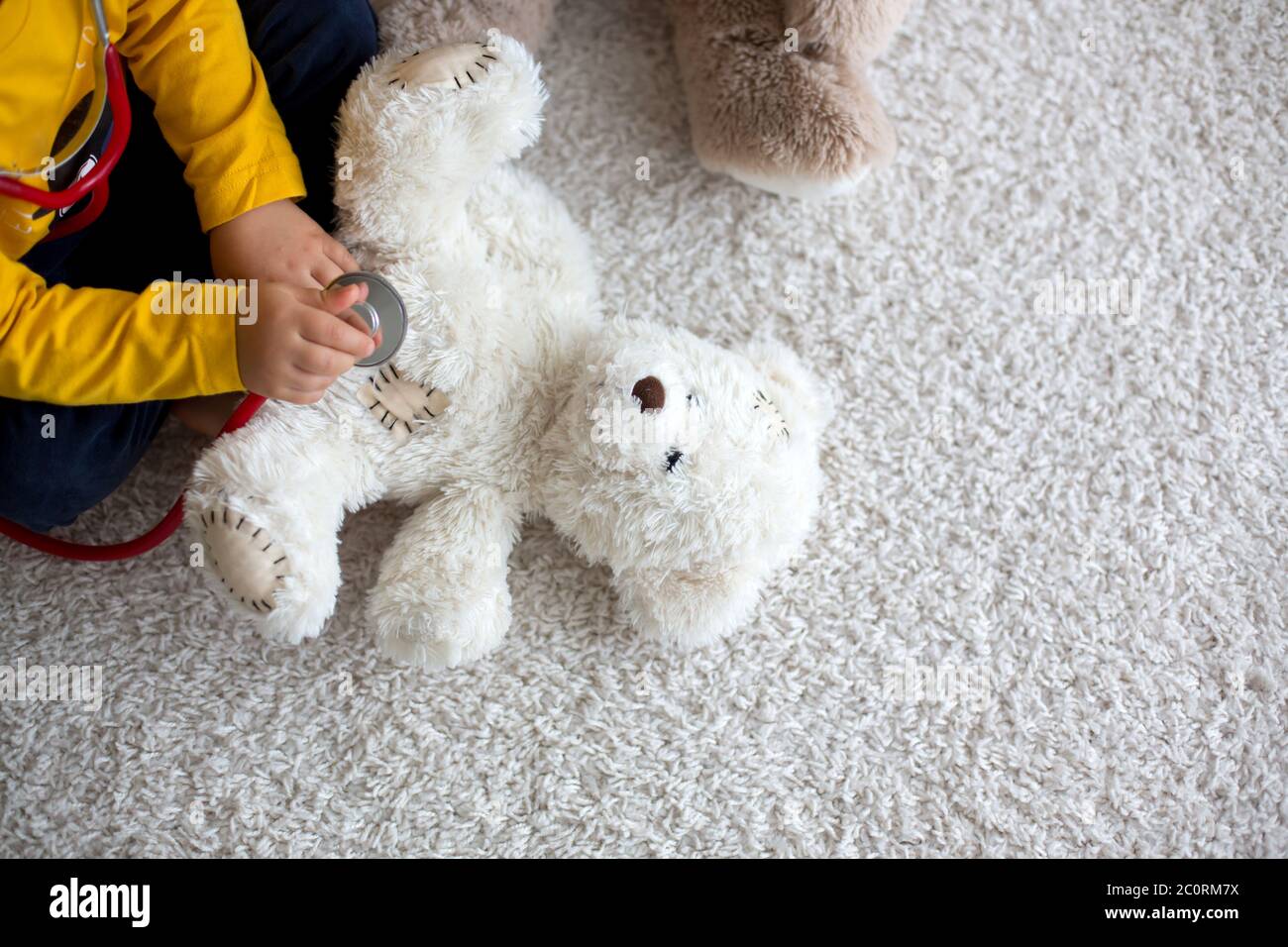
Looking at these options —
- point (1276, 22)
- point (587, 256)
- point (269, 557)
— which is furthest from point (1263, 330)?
point (269, 557)

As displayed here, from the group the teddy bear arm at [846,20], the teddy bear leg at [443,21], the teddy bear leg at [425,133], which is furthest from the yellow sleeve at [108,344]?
the teddy bear arm at [846,20]

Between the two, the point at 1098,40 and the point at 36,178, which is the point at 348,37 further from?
the point at 1098,40

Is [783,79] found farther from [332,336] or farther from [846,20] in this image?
[332,336]

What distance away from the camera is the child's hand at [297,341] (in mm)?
605

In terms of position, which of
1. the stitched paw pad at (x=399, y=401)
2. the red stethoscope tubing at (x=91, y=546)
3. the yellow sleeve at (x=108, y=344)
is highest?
the yellow sleeve at (x=108, y=344)

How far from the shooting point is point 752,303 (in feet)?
2.69

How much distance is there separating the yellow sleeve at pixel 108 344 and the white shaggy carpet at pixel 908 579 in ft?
0.61

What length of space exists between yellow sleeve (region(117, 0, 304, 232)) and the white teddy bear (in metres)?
0.06

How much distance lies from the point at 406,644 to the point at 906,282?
51 cm

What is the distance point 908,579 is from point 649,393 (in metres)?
0.30

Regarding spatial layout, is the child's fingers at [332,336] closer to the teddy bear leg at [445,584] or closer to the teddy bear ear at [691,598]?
the teddy bear leg at [445,584]

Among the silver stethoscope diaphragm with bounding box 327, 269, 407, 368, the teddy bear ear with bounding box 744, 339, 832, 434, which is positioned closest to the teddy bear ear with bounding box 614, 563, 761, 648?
the teddy bear ear with bounding box 744, 339, 832, 434

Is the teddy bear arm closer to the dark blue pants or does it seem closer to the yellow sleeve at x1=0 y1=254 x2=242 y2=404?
the dark blue pants

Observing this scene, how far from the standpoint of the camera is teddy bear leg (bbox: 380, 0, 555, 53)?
716mm
